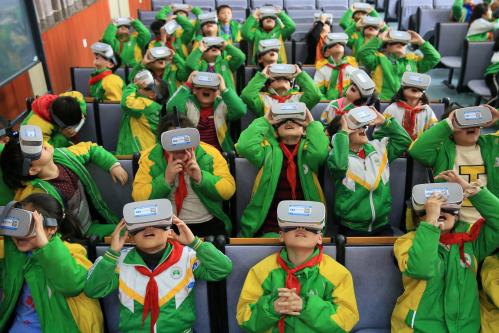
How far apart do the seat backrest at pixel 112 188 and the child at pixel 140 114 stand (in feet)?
1.64

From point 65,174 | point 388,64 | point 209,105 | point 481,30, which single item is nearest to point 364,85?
point 209,105

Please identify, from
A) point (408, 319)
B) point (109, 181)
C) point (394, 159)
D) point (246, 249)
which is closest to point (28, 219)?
point (246, 249)

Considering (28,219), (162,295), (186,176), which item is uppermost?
(28,219)

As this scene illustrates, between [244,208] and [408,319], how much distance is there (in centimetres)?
115

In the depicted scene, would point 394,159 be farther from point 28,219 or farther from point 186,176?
point 28,219

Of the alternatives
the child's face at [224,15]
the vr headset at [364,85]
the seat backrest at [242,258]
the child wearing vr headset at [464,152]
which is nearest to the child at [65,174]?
the seat backrest at [242,258]

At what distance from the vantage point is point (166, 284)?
6.35 feet

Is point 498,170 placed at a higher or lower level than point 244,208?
higher

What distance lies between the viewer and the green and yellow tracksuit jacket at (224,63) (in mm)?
3975

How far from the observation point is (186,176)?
8.38ft

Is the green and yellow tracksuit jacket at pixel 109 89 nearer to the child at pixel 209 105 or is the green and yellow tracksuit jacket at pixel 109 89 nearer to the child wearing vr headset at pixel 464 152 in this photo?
the child at pixel 209 105

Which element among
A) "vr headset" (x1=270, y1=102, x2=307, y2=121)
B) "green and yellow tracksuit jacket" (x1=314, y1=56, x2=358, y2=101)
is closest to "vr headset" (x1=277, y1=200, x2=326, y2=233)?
"vr headset" (x1=270, y1=102, x2=307, y2=121)

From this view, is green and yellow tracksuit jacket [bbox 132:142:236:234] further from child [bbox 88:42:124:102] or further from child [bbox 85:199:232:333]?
child [bbox 88:42:124:102]

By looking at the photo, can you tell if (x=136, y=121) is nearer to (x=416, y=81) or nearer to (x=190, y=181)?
(x=190, y=181)
